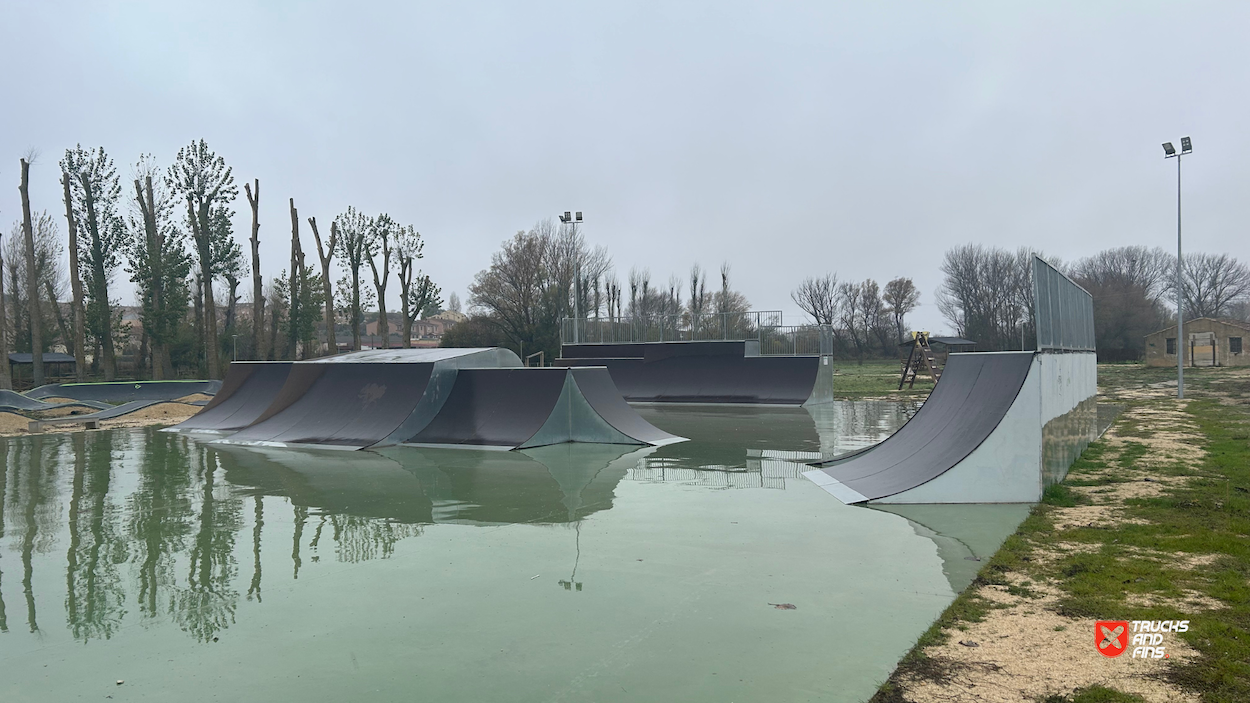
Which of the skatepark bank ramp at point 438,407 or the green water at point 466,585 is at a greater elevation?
the skatepark bank ramp at point 438,407

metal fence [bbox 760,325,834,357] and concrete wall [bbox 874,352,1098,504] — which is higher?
metal fence [bbox 760,325,834,357]

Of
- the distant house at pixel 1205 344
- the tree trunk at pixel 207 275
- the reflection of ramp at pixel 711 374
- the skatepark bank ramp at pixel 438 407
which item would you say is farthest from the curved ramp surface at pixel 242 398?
the distant house at pixel 1205 344

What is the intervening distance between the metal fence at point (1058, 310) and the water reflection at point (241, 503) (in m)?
2.75

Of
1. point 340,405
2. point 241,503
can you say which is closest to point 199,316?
point 340,405

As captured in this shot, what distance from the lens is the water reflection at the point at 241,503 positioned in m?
4.16

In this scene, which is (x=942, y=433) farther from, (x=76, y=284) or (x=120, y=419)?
(x=76, y=284)

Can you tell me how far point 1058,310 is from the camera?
7.39 meters

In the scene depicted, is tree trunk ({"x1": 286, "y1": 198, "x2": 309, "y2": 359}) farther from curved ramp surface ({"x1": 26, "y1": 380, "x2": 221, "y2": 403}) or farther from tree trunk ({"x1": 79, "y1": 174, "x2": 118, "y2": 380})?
curved ramp surface ({"x1": 26, "y1": 380, "x2": 221, "y2": 403})

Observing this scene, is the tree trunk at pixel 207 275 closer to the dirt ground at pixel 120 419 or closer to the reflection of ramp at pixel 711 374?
the dirt ground at pixel 120 419

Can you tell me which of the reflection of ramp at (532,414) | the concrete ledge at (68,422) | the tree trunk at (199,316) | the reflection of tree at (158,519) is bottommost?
the reflection of tree at (158,519)

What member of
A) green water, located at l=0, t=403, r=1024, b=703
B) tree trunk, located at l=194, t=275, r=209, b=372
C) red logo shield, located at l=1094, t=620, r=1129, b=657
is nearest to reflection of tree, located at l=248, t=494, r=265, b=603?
green water, located at l=0, t=403, r=1024, b=703

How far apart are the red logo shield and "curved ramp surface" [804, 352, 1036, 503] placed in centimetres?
295

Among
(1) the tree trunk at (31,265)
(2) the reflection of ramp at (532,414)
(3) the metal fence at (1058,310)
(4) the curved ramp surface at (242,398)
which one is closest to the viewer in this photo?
(3) the metal fence at (1058,310)

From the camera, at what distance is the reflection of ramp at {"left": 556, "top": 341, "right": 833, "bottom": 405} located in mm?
18906
